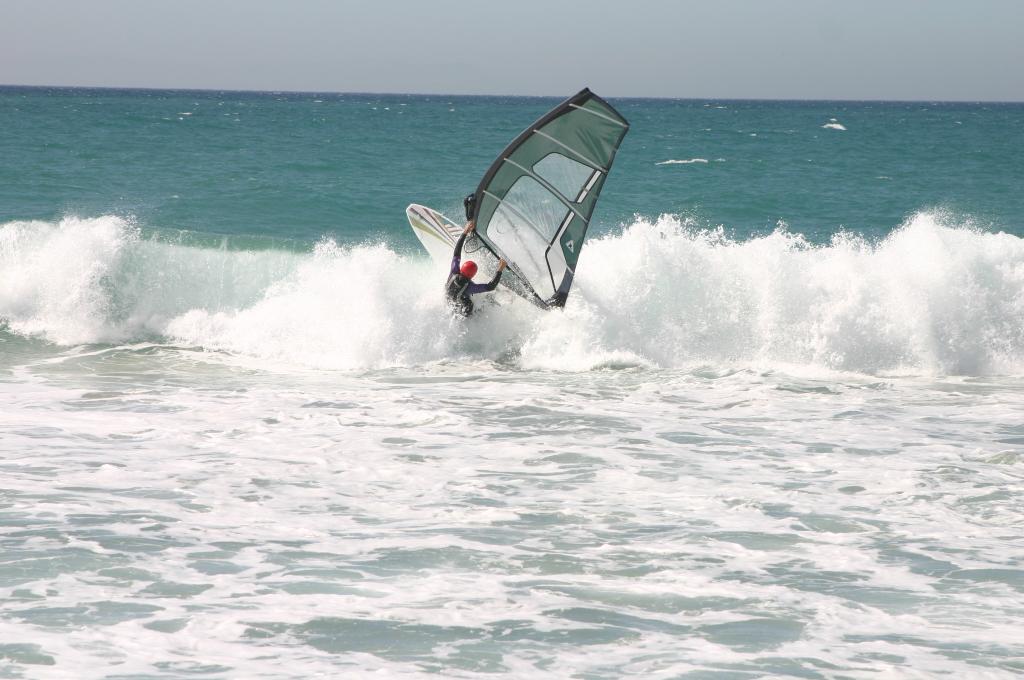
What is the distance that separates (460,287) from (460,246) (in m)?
0.54

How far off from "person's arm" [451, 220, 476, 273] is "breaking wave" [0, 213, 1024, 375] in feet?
2.51

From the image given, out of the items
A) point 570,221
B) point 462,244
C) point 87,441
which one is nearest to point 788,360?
point 570,221

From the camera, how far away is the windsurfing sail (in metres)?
11.6

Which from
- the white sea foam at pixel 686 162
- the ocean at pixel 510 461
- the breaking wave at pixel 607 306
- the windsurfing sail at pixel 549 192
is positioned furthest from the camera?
the white sea foam at pixel 686 162

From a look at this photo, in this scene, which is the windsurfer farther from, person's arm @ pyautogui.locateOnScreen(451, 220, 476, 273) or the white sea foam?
the white sea foam

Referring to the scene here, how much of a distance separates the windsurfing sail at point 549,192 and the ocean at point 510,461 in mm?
1033

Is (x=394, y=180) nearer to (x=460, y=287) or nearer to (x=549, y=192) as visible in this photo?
(x=460, y=287)

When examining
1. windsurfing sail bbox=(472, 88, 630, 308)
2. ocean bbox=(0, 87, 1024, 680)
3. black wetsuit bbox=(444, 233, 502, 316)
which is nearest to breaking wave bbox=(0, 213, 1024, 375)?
ocean bbox=(0, 87, 1024, 680)

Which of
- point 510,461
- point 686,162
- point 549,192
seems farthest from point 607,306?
point 686,162

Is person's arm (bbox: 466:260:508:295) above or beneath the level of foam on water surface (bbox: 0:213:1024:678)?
above

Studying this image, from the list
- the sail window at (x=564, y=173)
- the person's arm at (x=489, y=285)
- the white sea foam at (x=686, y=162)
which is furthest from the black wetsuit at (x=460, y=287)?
the white sea foam at (x=686, y=162)

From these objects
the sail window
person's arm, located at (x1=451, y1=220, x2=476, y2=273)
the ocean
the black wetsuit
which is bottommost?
the ocean

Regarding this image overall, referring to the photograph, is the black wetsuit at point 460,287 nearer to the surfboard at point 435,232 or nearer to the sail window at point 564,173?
the surfboard at point 435,232

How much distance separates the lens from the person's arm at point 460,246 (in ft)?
39.4
